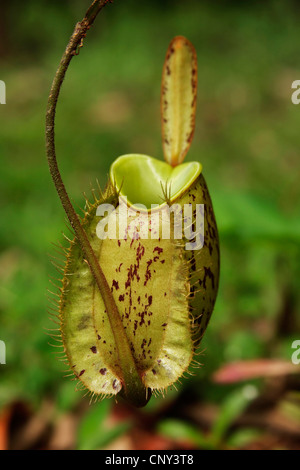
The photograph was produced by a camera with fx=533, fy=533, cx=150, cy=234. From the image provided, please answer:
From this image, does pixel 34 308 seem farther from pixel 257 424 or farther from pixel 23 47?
pixel 23 47

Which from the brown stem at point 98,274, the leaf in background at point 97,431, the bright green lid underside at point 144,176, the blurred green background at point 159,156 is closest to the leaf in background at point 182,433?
the blurred green background at point 159,156

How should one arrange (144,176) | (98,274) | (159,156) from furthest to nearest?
(159,156), (144,176), (98,274)

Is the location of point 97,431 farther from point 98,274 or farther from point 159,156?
point 159,156

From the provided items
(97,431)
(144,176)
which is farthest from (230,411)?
(144,176)

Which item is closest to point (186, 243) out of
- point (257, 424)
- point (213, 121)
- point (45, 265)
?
point (257, 424)

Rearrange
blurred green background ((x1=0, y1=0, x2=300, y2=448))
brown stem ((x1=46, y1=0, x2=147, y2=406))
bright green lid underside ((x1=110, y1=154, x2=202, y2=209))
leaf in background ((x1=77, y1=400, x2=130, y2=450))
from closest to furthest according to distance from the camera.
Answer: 1. brown stem ((x1=46, y1=0, x2=147, y2=406))
2. bright green lid underside ((x1=110, y1=154, x2=202, y2=209))
3. leaf in background ((x1=77, y1=400, x2=130, y2=450))
4. blurred green background ((x1=0, y1=0, x2=300, y2=448))

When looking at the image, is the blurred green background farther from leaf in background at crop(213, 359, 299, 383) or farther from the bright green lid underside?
the bright green lid underside

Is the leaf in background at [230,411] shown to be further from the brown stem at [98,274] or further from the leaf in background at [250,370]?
the brown stem at [98,274]

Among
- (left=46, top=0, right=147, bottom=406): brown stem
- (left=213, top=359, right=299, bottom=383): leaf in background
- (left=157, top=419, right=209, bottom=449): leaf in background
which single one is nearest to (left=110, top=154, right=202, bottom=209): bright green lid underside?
(left=46, top=0, right=147, bottom=406): brown stem
